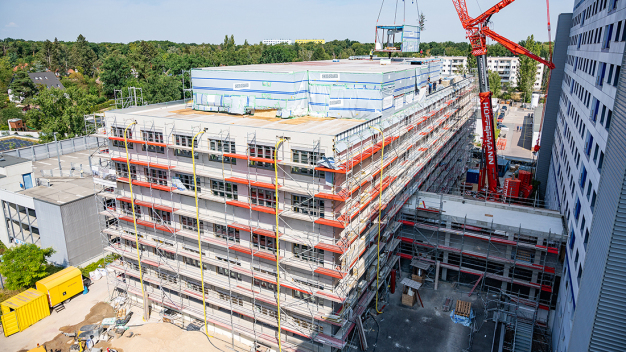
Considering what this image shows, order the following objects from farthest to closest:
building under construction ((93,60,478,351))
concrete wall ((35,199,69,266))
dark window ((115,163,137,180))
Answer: concrete wall ((35,199,69,266)) → dark window ((115,163,137,180)) → building under construction ((93,60,478,351))

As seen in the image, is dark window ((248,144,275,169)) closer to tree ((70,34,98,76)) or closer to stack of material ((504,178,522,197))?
stack of material ((504,178,522,197))

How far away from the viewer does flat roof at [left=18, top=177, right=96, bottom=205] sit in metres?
41.3

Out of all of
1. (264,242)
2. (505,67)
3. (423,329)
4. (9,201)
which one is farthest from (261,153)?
(505,67)

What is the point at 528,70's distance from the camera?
131000 millimetres

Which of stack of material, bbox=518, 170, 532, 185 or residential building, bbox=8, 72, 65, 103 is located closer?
stack of material, bbox=518, 170, 532, 185

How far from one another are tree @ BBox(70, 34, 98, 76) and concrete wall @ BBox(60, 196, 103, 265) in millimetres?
124269

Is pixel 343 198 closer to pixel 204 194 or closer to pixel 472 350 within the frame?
pixel 204 194

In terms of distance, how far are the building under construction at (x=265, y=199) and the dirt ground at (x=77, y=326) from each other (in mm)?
2013

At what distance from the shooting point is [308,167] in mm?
24812

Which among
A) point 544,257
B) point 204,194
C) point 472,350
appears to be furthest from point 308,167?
point 544,257

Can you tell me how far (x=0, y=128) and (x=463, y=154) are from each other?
10126 centimetres

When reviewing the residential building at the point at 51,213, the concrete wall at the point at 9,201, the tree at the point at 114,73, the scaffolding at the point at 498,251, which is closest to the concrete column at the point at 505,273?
the scaffolding at the point at 498,251

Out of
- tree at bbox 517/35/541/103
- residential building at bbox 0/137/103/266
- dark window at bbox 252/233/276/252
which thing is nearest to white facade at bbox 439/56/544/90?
tree at bbox 517/35/541/103

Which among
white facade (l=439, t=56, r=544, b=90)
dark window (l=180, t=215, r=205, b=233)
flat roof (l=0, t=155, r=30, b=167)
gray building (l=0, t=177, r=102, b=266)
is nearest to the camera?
dark window (l=180, t=215, r=205, b=233)
